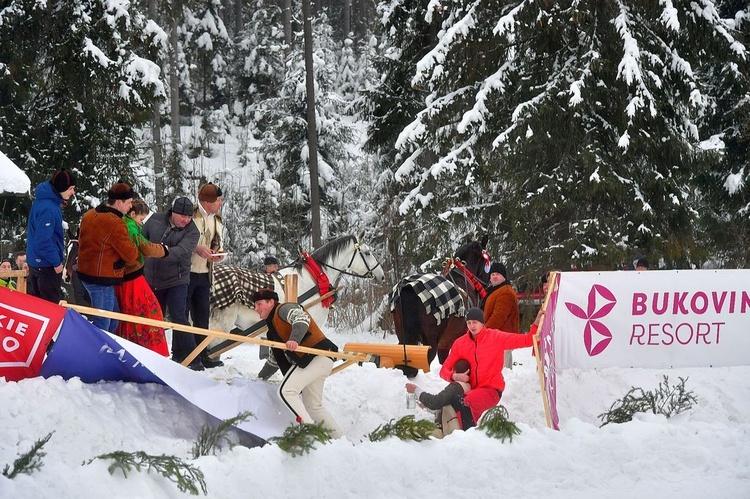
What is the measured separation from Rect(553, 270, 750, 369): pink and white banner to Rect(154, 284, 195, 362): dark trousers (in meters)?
4.06

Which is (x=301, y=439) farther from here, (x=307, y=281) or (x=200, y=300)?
(x=307, y=281)

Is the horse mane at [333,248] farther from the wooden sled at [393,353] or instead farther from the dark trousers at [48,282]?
the dark trousers at [48,282]

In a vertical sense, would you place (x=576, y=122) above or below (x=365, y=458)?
above

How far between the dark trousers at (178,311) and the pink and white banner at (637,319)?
406 centimetres

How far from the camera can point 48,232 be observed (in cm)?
742

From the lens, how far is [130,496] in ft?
13.4

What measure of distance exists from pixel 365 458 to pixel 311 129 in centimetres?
1816

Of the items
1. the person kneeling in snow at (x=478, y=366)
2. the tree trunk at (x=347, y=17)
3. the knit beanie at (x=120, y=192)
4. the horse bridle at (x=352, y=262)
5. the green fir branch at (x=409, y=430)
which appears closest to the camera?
the green fir branch at (x=409, y=430)

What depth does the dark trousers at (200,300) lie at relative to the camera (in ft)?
27.5

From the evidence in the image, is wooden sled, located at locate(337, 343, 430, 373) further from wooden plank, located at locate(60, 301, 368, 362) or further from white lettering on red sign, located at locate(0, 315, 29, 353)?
white lettering on red sign, located at locate(0, 315, 29, 353)

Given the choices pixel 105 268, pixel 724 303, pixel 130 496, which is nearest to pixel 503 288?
pixel 724 303

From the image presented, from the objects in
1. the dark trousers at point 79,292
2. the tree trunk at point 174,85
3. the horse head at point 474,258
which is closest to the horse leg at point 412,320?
the horse head at point 474,258

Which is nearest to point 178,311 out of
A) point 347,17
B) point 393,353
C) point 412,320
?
point 393,353

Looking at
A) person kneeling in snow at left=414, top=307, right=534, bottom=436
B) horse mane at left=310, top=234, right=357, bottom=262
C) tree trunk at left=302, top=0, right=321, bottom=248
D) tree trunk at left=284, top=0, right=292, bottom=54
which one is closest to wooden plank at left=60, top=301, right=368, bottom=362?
person kneeling in snow at left=414, top=307, right=534, bottom=436
